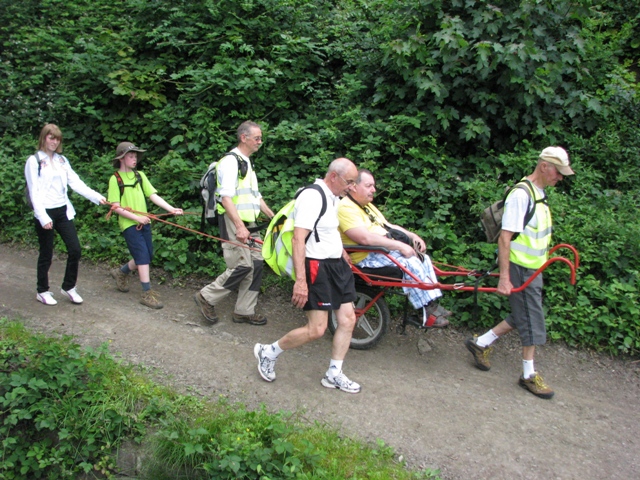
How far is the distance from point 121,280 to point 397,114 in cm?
394

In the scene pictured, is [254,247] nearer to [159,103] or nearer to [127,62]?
[159,103]

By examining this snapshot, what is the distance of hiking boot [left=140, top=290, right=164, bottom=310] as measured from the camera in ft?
19.3

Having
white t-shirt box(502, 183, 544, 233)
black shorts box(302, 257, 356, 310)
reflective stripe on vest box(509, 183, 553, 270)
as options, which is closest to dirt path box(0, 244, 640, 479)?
black shorts box(302, 257, 356, 310)

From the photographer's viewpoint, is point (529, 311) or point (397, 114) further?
point (397, 114)

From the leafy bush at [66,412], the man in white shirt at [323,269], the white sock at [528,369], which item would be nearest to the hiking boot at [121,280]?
the leafy bush at [66,412]

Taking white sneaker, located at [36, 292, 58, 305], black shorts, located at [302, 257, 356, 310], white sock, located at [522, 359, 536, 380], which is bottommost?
white sneaker, located at [36, 292, 58, 305]


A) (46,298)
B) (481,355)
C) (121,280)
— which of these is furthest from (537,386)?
(46,298)

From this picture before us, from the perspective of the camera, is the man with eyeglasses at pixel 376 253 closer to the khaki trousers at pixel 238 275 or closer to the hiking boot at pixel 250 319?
the khaki trousers at pixel 238 275

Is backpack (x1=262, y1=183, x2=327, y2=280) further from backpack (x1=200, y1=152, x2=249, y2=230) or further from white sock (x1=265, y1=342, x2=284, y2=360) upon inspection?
backpack (x1=200, y1=152, x2=249, y2=230)

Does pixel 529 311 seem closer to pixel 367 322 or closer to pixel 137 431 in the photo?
pixel 367 322

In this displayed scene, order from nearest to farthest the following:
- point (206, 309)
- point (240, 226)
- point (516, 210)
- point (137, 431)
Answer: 1. point (137, 431)
2. point (516, 210)
3. point (240, 226)
4. point (206, 309)

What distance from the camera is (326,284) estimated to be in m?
4.20

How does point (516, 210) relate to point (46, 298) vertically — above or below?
above

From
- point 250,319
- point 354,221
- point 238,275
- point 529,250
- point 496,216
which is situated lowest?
point 250,319
